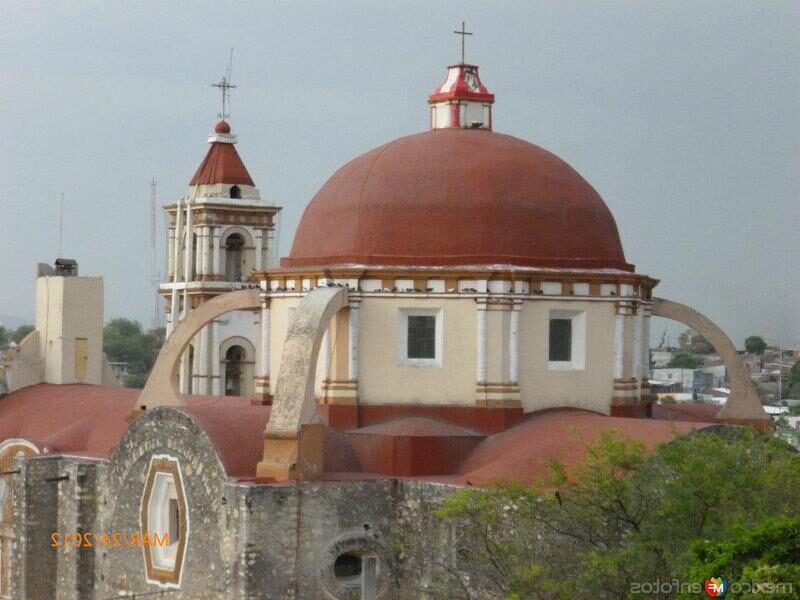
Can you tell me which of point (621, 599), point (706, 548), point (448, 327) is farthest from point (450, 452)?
point (706, 548)

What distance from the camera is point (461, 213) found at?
25609 millimetres

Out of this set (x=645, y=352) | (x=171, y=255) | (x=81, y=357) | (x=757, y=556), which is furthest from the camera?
(x=171, y=255)

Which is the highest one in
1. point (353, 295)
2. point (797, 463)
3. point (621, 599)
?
point (353, 295)

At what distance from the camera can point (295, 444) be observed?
2358cm

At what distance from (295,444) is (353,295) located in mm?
2645

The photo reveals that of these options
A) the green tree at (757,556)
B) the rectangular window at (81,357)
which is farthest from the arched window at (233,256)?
the green tree at (757,556)

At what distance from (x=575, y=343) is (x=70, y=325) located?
12.2 m

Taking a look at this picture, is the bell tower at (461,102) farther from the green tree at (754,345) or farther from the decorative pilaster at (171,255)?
the green tree at (754,345)

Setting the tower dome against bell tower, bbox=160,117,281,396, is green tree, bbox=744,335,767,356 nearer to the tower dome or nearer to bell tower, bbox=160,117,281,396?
bell tower, bbox=160,117,281,396

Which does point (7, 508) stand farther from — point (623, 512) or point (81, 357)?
point (623, 512)

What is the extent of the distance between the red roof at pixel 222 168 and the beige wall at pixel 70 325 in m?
8.27

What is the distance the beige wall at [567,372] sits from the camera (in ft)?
83.9

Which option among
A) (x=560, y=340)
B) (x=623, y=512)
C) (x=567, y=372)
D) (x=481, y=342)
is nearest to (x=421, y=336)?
(x=481, y=342)

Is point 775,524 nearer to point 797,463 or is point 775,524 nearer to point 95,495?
point 797,463
